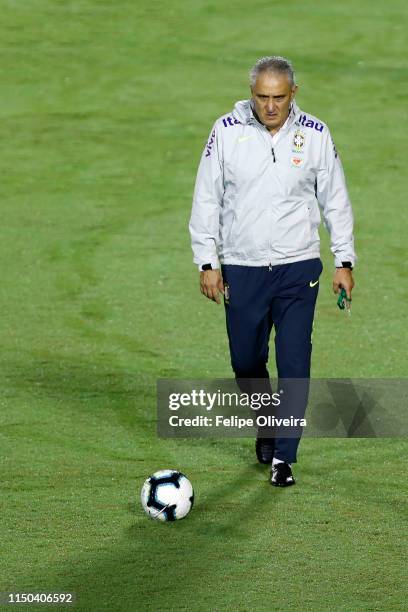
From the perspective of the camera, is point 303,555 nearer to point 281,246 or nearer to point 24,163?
point 281,246

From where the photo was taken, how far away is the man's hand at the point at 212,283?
28.0 ft

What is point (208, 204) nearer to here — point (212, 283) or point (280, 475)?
point (212, 283)

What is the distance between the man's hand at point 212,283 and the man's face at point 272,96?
0.88 meters

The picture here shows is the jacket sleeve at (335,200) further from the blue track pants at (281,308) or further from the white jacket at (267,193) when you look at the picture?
the blue track pants at (281,308)

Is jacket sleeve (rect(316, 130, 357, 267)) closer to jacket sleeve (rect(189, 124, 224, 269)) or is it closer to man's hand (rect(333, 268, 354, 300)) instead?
man's hand (rect(333, 268, 354, 300))

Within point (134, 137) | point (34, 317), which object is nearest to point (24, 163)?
point (134, 137)

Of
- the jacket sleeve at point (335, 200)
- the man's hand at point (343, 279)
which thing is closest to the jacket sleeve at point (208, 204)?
the jacket sleeve at point (335, 200)

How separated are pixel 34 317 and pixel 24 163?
19.2 feet

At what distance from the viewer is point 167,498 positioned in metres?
8.21

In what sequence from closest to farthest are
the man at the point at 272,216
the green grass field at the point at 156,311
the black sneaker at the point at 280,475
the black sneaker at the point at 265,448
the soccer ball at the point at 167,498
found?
1. the green grass field at the point at 156,311
2. the soccer ball at the point at 167,498
3. the man at the point at 272,216
4. the black sneaker at the point at 280,475
5. the black sneaker at the point at 265,448

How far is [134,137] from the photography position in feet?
63.6

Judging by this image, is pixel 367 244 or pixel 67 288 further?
pixel 367 244

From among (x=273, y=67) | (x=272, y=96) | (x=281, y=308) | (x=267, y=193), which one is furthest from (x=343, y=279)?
(x=273, y=67)

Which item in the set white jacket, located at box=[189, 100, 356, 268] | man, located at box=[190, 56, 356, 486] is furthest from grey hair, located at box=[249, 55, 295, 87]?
white jacket, located at box=[189, 100, 356, 268]
